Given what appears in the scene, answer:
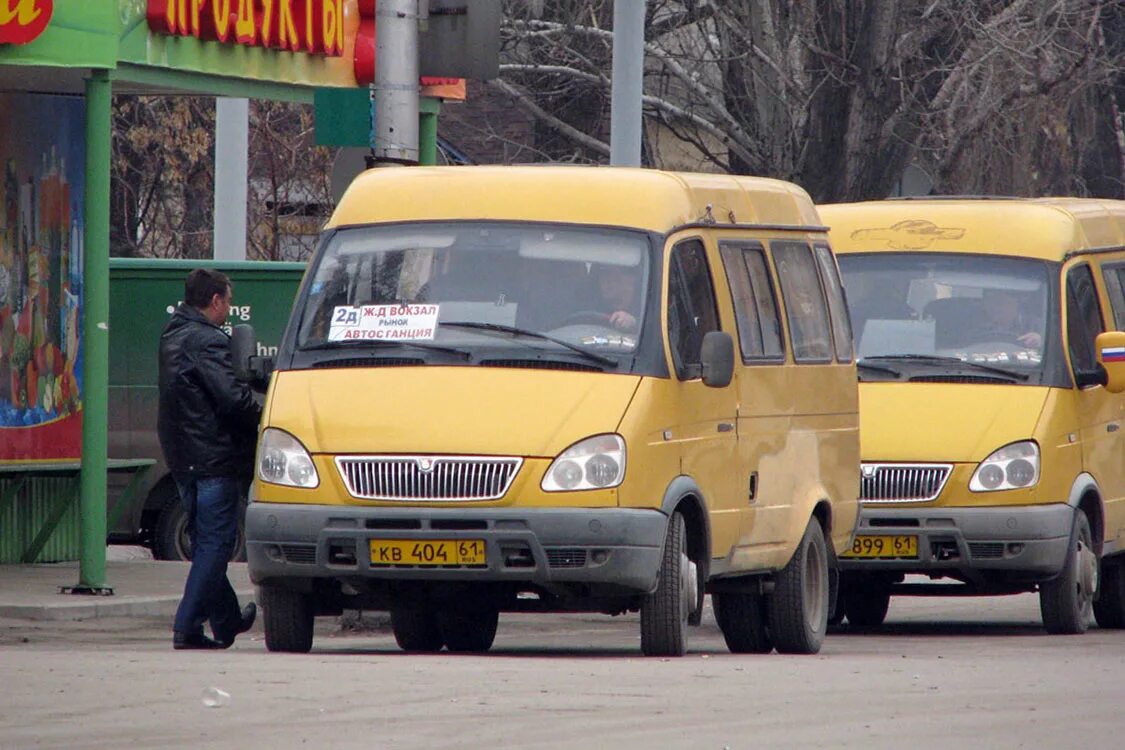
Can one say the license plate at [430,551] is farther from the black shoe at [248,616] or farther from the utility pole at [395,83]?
the utility pole at [395,83]

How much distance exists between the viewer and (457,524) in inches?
421

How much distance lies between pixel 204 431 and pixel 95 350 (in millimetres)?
2710

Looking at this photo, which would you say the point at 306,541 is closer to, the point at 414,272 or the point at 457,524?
the point at 457,524

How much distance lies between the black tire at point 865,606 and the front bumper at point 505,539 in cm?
487

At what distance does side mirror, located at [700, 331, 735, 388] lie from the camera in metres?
11.2

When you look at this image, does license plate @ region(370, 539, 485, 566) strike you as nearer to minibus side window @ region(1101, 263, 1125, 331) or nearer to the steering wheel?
the steering wheel

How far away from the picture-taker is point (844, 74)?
23.6 m

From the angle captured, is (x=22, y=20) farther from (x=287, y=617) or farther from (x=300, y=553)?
(x=300, y=553)

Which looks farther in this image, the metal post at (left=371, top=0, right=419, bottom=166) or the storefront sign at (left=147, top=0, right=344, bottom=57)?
the storefront sign at (left=147, top=0, right=344, bottom=57)

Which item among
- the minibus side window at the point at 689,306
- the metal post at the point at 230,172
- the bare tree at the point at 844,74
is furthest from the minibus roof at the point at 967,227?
the bare tree at the point at 844,74

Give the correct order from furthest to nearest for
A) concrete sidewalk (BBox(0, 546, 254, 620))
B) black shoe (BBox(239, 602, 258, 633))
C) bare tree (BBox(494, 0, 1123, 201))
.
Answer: bare tree (BBox(494, 0, 1123, 201)), concrete sidewalk (BBox(0, 546, 254, 620)), black shoe (BBox(239, 602, 258, 633))

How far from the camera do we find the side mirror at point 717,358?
11.2m

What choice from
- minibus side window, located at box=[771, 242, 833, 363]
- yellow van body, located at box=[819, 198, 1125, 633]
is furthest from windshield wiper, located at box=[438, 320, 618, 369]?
yellow van body, located at box=[819, 198, 1125, 633]

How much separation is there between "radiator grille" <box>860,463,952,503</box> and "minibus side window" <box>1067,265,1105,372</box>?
1109 mm
